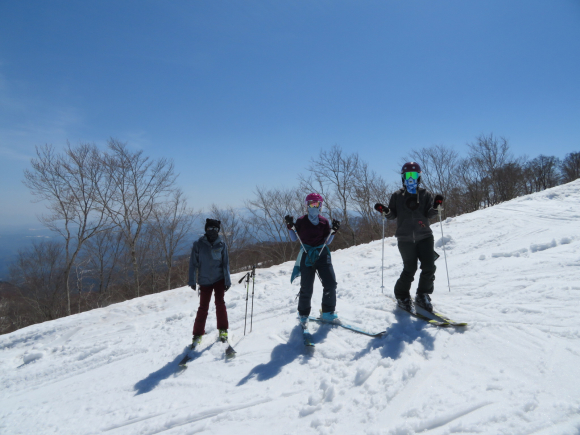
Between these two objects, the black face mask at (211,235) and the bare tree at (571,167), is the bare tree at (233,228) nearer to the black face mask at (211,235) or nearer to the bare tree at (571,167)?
the black face mask at (211,235)

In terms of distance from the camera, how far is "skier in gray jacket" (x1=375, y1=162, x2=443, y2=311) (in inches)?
159

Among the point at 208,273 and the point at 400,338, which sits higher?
the point at 208,273

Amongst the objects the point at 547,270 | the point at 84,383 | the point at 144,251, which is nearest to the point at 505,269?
the point at 547,270

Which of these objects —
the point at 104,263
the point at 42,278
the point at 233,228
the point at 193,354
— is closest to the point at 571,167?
the point at 233,228

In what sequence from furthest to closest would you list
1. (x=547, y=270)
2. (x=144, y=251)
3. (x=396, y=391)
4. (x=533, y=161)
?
Answer: (x=533, y=161), (x=144, y=251), (x=547, y=270), (x=396, y=391)

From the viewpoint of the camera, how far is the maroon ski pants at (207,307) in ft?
14.7

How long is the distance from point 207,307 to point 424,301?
11.5ft

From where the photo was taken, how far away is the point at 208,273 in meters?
4.47

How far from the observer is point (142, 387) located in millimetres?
3576

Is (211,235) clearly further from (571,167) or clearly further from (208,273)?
→ (571,167)

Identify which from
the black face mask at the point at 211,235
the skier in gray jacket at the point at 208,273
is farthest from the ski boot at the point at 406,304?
the black face mask at the point at 211,235

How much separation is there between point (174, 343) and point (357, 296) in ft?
12.0

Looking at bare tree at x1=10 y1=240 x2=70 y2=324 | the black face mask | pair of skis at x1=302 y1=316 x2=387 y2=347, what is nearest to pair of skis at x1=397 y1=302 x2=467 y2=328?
pair of skis at x1=302 y1=316 x2=387 y2=347

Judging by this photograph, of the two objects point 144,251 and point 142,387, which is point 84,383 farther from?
point 144,251
